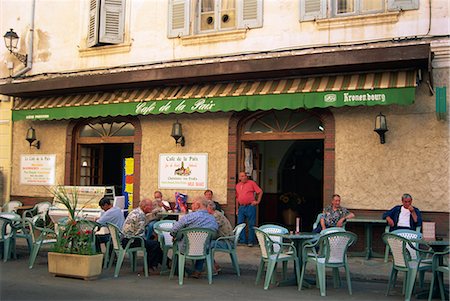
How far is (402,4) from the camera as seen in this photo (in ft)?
36.2

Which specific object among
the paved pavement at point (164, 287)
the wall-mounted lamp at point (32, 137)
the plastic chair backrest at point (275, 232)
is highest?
the wall-mounted lamp at point (32, 137)

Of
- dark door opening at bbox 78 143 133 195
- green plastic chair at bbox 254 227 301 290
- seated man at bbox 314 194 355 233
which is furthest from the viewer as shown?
dark door opening at bbox 78 143 133 195

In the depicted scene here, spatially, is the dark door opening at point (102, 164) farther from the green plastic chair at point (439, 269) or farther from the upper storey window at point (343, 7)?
the green plastic chair at point (439, 269)

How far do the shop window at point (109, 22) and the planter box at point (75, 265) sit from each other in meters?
6.83

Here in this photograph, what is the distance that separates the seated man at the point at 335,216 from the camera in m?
10.3

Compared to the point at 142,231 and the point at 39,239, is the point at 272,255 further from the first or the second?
the point at 39,239

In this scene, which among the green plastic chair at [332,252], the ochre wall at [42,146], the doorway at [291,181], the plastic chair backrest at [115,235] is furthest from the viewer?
the doorway at [291,181]

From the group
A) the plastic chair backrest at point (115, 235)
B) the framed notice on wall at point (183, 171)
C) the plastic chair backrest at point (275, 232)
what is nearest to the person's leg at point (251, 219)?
the framed notice on wall at point (183, 171)

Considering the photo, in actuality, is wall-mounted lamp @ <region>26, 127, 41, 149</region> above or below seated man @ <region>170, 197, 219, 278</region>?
above

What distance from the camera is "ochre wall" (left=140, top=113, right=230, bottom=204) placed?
12.7 metres

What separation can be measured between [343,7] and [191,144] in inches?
175

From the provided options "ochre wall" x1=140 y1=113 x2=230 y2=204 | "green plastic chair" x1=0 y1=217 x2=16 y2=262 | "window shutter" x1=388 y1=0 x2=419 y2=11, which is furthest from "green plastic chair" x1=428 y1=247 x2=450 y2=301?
"green plastic chair" x1=0 y1=217 x2=16 y2=262

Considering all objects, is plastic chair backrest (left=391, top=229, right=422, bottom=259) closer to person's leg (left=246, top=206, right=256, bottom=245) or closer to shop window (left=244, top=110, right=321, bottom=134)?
shop window (left=244, top=110, right=321, bottom=134)

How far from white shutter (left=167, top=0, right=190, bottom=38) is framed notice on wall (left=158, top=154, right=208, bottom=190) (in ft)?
9.39
